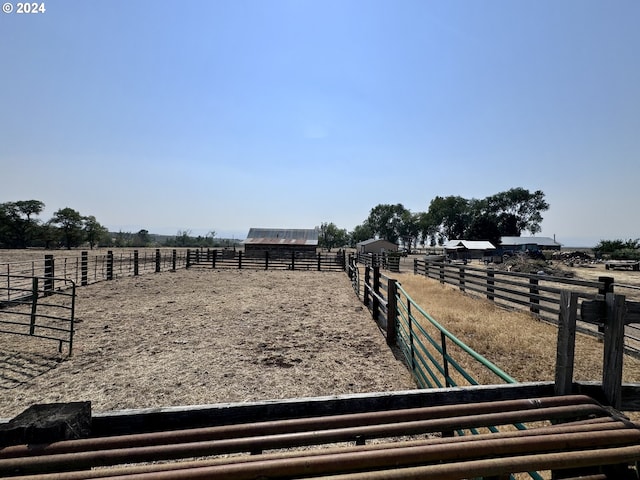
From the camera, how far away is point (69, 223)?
2495 inches

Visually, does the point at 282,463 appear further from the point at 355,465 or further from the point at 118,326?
the point at 118,326

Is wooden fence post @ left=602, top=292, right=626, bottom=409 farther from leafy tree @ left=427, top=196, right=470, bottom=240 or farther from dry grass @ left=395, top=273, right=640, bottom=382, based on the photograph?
leafy tree @ left=427, top=196, right=470, bottom=240

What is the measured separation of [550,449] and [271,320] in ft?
23.3

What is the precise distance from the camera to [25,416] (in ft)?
5.21

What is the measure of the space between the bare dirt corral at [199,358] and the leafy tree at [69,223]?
230ft

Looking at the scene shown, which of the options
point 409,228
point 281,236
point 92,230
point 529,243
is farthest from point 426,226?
point 92,230

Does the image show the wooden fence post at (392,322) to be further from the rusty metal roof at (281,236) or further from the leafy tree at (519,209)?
the leafy tree at (519,209)

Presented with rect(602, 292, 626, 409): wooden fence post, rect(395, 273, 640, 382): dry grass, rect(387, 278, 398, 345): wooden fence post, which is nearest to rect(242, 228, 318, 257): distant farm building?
rect(395, 273, 640, 382): dry grass

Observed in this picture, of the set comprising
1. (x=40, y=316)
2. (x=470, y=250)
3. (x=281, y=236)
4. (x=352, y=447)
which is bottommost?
(x=40, y=316)

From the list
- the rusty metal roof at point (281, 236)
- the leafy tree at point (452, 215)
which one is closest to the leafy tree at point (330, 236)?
the leafy tree at point (452, 215)

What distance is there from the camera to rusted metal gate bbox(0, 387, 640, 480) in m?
1.34

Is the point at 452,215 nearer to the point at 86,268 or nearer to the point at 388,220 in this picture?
the point at 388,220

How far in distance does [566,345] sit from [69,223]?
8229cm

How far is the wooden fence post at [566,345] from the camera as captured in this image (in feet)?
6.78
